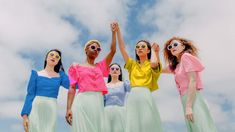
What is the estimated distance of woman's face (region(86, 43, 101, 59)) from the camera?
29.5 ft

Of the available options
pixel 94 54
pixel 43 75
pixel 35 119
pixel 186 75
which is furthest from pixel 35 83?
pixel 186 75

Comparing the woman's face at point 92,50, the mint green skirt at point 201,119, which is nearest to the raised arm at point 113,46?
the woman's face at point 92,50

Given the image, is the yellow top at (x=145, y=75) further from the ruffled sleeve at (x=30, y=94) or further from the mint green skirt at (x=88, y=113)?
the ruffled sleeve at (x=30, y=94)

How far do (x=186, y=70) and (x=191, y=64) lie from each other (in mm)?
140

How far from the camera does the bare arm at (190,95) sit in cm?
732

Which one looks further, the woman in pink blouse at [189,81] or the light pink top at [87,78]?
the light pink top at [87,78]

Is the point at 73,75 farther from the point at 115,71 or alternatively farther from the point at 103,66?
the point at 115,71

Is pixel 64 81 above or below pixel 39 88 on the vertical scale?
above

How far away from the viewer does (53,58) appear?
9602mm

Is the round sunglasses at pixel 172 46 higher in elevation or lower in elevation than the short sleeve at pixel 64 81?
higher

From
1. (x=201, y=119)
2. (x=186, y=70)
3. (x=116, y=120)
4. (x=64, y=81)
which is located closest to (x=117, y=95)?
(x=116, y=120)

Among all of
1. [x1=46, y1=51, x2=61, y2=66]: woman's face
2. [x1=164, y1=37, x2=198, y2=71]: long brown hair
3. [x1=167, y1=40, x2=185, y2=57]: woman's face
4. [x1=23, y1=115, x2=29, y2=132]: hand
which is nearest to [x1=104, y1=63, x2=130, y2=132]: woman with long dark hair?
[x1=46, y1=51, x2=61, y2=66]: woman's face

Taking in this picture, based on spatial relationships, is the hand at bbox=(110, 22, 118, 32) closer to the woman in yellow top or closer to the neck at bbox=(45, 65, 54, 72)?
the woman in yellow top

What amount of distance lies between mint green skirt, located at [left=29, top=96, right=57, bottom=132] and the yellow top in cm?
187
